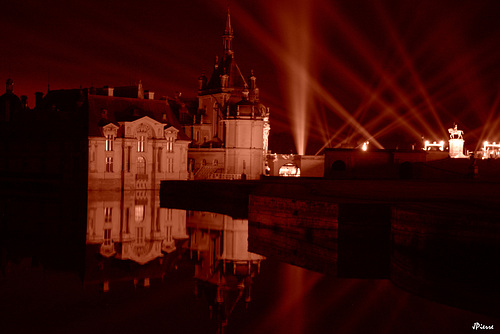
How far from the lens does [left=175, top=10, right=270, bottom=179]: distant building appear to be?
80.0 meters

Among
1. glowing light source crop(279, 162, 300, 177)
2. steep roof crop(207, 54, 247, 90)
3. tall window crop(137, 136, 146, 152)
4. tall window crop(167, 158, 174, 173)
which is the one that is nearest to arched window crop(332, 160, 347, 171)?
tall window crop(167, 158, 174, 173)

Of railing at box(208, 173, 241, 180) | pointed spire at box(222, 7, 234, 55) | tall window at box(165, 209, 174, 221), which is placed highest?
pointed spire at box(222, 7, 234, 55)

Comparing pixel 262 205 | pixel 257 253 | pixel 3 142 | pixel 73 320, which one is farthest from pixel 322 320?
pixel 3 142

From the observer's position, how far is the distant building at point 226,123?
80.0 m

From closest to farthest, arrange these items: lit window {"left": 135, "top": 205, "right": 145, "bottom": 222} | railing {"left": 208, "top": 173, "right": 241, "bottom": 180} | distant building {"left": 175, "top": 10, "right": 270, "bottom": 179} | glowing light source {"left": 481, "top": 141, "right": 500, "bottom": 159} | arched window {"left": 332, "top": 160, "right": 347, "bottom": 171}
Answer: lit window {"left": 135, "top": 205, "right": 145, "bottom": 222}, arched window {"left": 332, "top": 160, "right": 347, "bottom": 171}, glowing light source {"left": 481, "top": 141, "right": 500, "bottom": 159}, railing {"left": 208, "top": 173, "right": 241, "bottom": 180}, distant building {"left": 175, "top": 10, "right": 270, "bottom": 179}

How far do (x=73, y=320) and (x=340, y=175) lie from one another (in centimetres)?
4455

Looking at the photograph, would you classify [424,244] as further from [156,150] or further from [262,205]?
[156,150]

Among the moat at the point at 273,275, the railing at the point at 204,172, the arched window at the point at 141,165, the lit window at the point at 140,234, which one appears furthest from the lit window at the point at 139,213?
the railing at the point at 204,172

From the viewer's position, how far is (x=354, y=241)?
79.0ft

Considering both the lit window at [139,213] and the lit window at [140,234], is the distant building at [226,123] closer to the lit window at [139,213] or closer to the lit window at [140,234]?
the lit window at [139,213]

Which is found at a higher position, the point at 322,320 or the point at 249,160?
the point at 249,160

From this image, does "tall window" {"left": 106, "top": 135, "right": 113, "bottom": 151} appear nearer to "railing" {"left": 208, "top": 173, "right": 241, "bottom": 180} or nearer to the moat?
"railing" {"left": 208, "top": 173, "right": 241, "bottom": 180}

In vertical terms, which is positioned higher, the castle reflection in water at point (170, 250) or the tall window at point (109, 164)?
the tall window at point (109, 164)

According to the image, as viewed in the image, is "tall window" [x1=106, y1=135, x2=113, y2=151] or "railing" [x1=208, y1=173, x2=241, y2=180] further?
"railing" [x1=208, y1=173, x2=241, y2=180]
